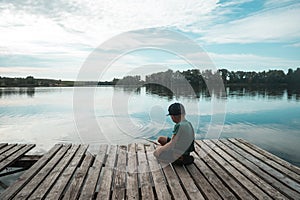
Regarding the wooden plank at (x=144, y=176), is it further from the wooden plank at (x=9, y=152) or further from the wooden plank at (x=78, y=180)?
the wooden plank at (x=9, y=152)

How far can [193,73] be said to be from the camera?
6457 mm

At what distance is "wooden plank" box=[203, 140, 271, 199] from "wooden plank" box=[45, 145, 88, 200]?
2465 mm

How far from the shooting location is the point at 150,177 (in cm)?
366

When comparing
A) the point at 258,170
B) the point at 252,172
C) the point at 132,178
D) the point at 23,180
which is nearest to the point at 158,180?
the point at 132,178

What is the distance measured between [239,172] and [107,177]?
2.05 m

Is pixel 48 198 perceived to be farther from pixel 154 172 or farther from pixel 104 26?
pixel 104 26

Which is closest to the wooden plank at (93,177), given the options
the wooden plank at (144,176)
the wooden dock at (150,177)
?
the wooden dock at (150,177)

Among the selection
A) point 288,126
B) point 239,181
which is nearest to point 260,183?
point 239,181

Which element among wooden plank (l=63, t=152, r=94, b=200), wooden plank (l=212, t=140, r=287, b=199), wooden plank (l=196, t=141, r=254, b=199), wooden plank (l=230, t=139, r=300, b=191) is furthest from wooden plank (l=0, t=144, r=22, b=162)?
wooden plank (l=230, t=139, r=300, b=191)

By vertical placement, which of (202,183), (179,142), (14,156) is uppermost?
(179,142)

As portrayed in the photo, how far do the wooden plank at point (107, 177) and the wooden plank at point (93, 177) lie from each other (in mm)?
88

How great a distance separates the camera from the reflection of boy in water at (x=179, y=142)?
12.6 feet

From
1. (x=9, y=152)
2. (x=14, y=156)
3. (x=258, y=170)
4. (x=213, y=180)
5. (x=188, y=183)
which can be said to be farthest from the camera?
(x=9, y=152)

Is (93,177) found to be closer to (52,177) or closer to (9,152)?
Answer: (52,177)
